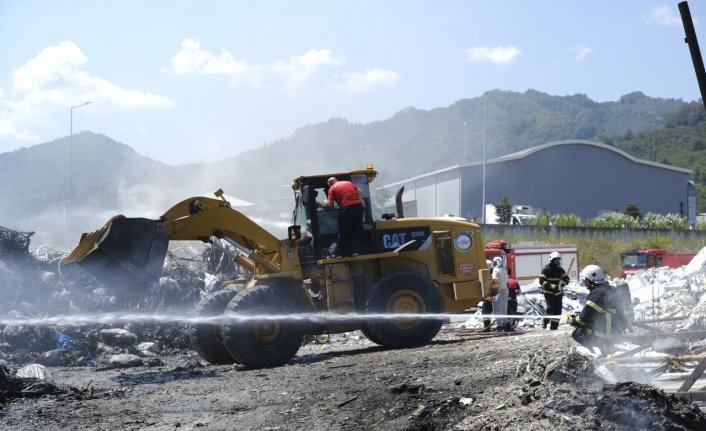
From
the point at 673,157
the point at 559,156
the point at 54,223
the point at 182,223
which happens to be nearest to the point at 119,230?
the point at 182,223

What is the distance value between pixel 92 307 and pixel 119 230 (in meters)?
7.01

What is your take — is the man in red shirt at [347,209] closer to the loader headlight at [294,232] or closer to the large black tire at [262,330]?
the loader headlight at [294,232]

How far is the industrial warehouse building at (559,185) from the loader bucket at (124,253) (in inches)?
1866

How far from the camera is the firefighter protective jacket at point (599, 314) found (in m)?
9.15

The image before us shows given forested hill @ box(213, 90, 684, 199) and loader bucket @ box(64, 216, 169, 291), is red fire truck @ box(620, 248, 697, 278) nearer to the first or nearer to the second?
forested hill @ box(213, 90, 684, 199)

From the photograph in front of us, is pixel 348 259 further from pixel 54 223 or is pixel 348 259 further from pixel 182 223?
pixel 54 223

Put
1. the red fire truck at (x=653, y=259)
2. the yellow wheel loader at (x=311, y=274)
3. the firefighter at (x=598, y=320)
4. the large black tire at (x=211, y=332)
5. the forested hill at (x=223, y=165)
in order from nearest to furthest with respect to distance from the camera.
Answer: the firefighter at (x=598, y=320), the yellow wheel loader at (x=311, y=274), the large black tire at (x=211, y=332), the red fire truck at (x=653, y=259), the forested hill at (x=223, y=165)

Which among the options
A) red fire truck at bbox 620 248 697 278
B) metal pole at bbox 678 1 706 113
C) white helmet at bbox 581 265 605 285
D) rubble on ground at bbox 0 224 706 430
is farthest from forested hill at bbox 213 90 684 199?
metal pole at bbox 678 1 706 113

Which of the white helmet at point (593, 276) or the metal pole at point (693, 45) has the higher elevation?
the metal pole at point (693, 45)

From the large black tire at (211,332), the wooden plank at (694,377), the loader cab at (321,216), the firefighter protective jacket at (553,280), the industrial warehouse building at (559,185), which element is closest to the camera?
the wooden plank at (694,377)

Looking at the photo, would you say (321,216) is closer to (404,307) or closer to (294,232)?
(294,232)

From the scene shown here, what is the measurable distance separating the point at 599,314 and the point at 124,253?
5740 millimetres

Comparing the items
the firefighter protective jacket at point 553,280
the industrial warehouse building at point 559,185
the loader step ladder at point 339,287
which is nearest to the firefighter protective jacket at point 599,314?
the loader step ladder at point 339,287

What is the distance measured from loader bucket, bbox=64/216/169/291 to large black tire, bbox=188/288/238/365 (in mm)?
1493
